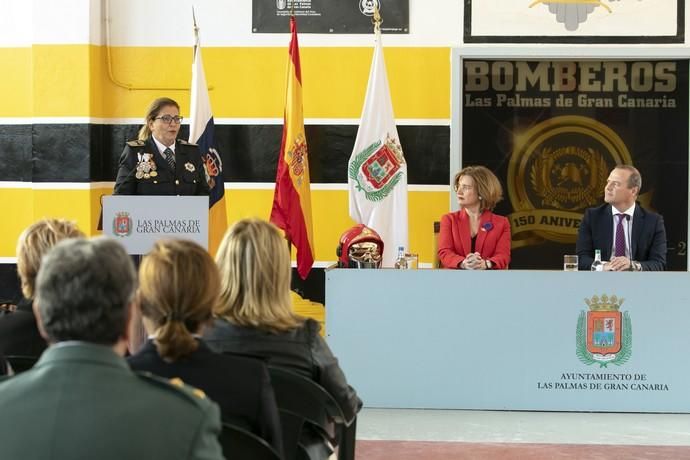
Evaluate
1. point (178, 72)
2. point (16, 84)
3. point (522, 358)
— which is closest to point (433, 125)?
point (178, 72)

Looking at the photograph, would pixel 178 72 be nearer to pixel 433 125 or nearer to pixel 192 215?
pixel 433 125

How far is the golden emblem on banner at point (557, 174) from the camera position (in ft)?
25.8

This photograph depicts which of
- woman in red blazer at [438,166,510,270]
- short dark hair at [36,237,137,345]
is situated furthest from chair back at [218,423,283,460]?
woman in red blazer at [438,166,510,270]

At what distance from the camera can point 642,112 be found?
7828 mm

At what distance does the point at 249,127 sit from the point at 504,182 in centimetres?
184

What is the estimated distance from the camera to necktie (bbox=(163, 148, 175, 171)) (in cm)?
632

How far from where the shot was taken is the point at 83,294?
1.61 metres

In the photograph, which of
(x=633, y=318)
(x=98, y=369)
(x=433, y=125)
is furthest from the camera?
(x=433, y=125)

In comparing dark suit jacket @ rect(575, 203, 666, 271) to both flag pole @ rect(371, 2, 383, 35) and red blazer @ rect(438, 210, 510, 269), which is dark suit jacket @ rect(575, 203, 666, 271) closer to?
red blazer @ rect(438, 210, 510, 269)

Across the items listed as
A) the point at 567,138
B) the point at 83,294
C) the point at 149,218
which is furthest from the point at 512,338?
the point at 83,294

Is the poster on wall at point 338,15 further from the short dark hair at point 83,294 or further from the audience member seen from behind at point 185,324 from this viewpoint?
the short dark hair at point 83,294

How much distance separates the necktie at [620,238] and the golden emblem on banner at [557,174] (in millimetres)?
1555

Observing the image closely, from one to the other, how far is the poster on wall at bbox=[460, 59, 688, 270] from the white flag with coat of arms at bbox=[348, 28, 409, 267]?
63 centimetres

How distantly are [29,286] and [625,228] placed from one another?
3.95 meters
